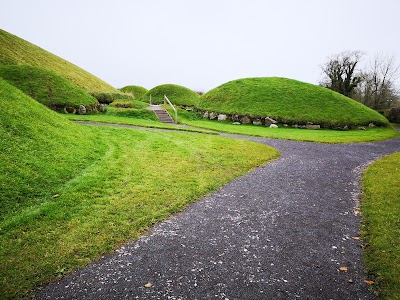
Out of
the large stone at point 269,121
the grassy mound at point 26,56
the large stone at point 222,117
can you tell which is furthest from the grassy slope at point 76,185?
the grassy mound at point 26,56

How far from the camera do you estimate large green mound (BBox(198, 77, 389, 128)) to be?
26922mm

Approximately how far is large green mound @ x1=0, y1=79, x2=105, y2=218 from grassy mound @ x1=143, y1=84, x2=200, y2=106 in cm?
3740

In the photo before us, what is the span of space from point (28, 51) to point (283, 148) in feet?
187

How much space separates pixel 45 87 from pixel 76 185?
26069 mm

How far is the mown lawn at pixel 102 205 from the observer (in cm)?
437

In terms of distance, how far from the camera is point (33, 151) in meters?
8.60

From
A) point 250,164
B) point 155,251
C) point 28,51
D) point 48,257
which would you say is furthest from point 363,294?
point 28,51

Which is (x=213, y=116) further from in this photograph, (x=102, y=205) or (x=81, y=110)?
(x=102, y=205)

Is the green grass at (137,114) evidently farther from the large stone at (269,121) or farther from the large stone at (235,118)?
the large stone at (269,121)

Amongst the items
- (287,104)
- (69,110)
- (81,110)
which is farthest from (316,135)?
(69,110)

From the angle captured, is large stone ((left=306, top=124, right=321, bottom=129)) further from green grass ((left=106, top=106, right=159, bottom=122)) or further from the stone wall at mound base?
green grass ((left=106, top=106, right=159, bottom=122))

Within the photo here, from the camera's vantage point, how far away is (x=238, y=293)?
3.82 m

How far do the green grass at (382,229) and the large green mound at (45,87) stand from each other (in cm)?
2753

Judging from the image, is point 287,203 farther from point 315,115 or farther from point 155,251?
point 315,115
